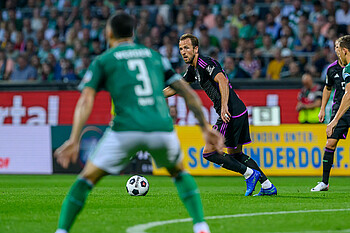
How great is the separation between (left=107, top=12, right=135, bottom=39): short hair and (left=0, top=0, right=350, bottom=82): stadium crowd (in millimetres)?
12827

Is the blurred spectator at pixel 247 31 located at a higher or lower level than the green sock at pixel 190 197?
higher

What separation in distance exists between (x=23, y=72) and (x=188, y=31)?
550 cm

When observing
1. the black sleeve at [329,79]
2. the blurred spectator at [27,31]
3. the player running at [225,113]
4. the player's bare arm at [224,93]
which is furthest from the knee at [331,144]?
the blurred spectator at [27,31]

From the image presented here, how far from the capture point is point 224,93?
9961 millimetres

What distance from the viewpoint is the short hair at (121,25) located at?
18.5ft

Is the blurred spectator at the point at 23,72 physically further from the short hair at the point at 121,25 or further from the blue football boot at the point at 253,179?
the short hair at the point at 121,25

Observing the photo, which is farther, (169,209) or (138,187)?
(138,187)

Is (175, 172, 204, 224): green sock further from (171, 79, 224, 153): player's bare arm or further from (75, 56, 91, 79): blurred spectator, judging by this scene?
(75, 56, 91, 79): blurred spectator

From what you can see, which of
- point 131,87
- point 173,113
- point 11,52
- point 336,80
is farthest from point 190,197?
point 11,52

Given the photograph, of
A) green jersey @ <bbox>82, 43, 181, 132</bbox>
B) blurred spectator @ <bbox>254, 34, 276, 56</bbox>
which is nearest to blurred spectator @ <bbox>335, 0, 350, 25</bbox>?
blurred spectator @ <bbox>254, 34, 276, 56</bbox>

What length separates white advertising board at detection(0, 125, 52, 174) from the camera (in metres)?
18.1

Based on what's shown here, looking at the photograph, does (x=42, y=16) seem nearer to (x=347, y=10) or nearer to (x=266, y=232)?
(x=347, y=10)

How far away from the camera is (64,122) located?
19578mm

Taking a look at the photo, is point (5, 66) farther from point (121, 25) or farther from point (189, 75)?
point (121, 25)
